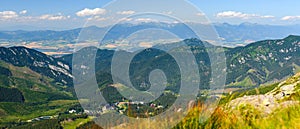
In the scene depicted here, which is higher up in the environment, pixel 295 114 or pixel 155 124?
pixel 295 114

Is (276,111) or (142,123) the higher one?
(276,111)

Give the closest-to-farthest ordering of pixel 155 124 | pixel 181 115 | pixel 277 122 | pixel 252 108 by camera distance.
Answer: pixel 277 122 → pixel 252 108 → pixel 181 115 → pixel 155 124

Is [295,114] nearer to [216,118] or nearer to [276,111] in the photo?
[276,111]

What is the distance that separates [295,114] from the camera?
6.27 m

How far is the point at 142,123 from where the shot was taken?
848cm

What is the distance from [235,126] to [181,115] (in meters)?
1.42

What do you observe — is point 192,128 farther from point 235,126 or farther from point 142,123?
point 142,123

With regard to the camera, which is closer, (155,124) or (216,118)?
(216,118)

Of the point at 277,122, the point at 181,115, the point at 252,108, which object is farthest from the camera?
the point at 181,115

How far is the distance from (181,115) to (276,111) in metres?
2.13

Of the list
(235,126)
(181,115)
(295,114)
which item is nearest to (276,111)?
(295,114)

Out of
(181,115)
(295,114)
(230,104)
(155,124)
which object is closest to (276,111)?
(295,114)

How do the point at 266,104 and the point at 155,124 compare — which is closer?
the point at 266,104

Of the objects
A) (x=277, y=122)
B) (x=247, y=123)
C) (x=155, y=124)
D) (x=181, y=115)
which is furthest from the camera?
(x=155, y=124)
